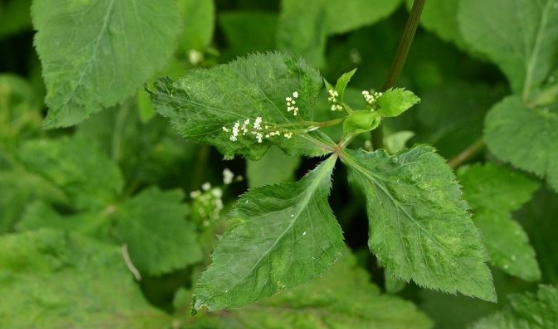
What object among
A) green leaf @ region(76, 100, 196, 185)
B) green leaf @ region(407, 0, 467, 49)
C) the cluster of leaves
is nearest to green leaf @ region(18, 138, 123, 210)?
the cluster of leaves

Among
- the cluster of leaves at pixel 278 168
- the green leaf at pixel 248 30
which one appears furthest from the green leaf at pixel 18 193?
the green leaf at pixel 248 30

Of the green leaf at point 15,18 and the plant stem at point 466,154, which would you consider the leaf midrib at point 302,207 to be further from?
the green leaf at point 15,18

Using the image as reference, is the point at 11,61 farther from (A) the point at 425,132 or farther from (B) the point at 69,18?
(A) the point at 425,132

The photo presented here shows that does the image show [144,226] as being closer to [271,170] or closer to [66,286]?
[66,286]

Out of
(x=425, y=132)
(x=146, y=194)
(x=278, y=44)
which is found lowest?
(x=146, y=194)

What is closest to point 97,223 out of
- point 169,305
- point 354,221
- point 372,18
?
point 169,305

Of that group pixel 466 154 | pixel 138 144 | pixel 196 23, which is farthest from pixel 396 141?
pixel 138 144

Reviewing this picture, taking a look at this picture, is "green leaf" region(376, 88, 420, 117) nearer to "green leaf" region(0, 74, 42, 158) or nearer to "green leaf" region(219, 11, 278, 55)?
"green leaf" region(219, 11, 278, 55)
